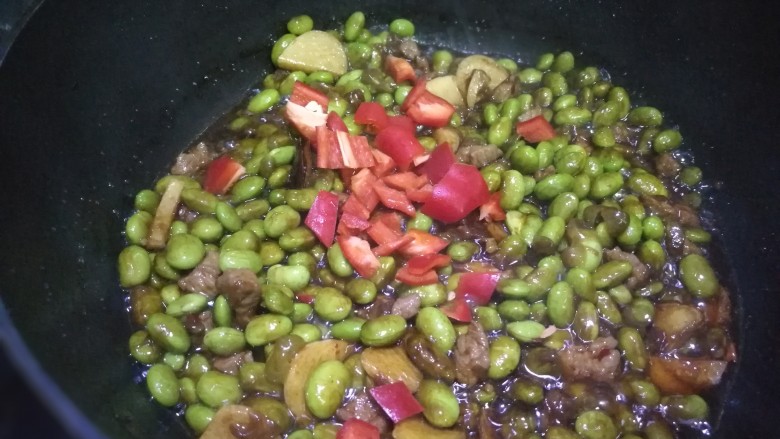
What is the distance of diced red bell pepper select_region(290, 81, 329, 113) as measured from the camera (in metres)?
2.25

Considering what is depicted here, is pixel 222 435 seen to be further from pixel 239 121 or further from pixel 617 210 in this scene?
pixel 617 210

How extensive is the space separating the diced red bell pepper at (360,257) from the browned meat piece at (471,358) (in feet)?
1.05

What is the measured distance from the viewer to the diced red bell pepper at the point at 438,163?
2.06 m

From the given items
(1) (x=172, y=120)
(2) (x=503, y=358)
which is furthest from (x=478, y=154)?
(1) (x=172, y=120)

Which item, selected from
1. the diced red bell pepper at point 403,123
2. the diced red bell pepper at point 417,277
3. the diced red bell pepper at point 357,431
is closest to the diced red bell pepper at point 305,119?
the diced red bell pepper at point 403,123

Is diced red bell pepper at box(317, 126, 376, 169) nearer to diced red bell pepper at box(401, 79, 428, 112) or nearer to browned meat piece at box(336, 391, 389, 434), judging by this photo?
diced red bell pepper at box(401, 79, 428, 112)

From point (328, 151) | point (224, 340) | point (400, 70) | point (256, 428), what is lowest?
point (256, 428)

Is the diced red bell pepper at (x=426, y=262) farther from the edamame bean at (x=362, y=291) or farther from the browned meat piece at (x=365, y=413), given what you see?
the browned meat piece at (x=365, y=413)

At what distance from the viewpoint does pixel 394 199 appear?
2012 mm

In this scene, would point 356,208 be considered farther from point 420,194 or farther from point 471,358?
point 471,358

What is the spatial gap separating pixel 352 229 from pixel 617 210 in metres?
0.79

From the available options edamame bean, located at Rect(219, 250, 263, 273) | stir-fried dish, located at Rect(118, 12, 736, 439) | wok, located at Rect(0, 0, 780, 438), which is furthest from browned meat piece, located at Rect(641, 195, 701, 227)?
edamame bean, located at Rect(219, 250, 263, 273)

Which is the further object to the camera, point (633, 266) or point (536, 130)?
point (536, 130)

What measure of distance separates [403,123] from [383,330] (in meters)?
0.77
